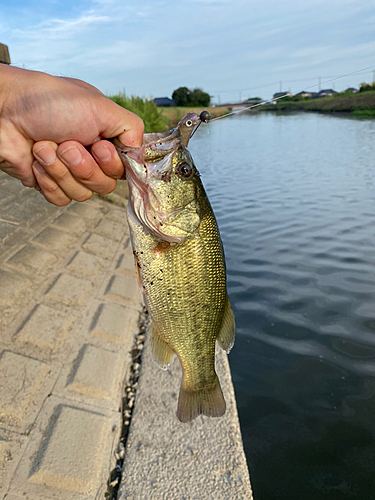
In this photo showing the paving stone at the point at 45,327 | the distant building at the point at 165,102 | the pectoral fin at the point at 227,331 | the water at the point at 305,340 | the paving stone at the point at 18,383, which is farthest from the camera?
the distant building at the point at 165,102

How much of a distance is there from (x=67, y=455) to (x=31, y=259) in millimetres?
2437

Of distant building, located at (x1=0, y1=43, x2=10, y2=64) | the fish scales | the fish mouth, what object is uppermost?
distant building, located at (x1=0, y1=43, x2=10, y2=64)

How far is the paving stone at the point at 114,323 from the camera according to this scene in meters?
4.00

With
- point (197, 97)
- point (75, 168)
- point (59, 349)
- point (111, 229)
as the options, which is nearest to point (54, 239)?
point (111, 229)

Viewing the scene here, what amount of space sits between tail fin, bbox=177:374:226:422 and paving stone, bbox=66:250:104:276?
9.29 feet

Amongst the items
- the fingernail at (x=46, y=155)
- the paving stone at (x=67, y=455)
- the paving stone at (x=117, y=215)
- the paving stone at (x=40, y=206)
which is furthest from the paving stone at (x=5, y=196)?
the fingernail at (x=46, y=155)

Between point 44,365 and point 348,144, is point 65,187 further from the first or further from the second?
point 348,144

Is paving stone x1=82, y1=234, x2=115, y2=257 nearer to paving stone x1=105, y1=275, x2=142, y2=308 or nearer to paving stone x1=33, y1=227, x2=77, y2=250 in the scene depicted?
paving stone x1=33, y1=227, x2=77, y2=250

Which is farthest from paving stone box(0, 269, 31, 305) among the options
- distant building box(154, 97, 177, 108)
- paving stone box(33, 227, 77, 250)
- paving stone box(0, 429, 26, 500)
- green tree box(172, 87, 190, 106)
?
distant building box(154, 97, 177, 108)

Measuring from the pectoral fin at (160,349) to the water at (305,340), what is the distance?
1.50m

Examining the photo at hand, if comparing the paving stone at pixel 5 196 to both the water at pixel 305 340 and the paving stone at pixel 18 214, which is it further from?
the water at pixel 305 340

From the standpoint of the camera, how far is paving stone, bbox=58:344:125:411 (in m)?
3.19

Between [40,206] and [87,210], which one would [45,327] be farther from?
[87,210]

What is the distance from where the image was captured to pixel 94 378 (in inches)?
133
